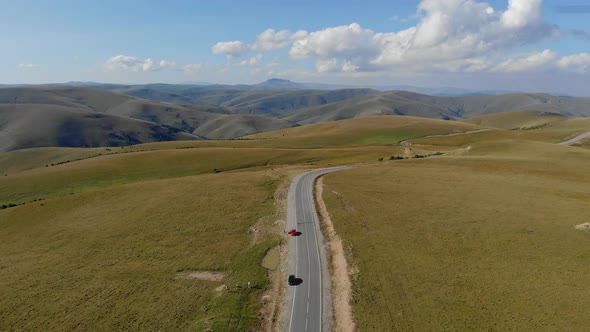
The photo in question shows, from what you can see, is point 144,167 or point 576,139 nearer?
point 144,167

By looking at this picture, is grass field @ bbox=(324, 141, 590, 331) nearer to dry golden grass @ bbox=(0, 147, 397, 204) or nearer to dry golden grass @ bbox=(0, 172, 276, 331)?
dry golden grass @ bbox=(0, 172, 276, 331)

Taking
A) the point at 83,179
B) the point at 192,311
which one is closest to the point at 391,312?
the point at 192,311

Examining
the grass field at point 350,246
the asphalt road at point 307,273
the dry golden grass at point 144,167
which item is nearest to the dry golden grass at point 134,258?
the grass field at point 350,246

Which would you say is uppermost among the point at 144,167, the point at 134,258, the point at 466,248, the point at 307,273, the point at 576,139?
the point at 576,139

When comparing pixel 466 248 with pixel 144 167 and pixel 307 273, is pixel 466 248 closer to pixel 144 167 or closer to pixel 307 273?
pixel 307 273

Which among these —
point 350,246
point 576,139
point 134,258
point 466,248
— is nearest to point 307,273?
point 350,246

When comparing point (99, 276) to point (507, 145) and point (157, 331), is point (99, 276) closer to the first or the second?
point (157, 331)

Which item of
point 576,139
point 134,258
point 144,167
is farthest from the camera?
point 576,139
